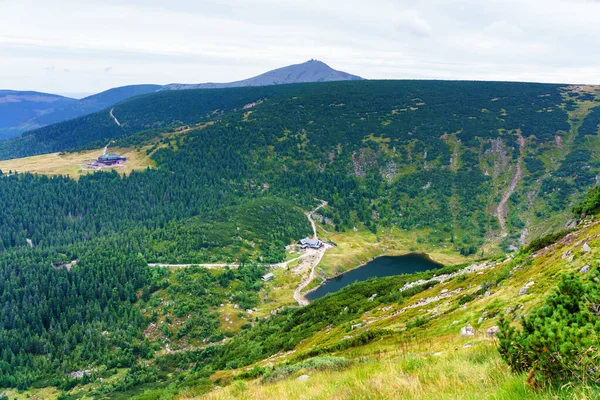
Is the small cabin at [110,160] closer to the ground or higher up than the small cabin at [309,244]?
higher up

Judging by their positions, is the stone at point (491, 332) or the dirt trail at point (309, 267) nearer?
the stone at point (491, 332)

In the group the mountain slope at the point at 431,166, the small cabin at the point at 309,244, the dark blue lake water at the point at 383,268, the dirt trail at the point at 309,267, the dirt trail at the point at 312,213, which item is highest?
the mountain slope at the point at 431,166

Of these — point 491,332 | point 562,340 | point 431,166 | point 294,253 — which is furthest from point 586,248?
point 431,166

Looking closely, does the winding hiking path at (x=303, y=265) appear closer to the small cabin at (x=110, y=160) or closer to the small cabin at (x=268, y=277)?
the small cabin at (x=268, y=277)

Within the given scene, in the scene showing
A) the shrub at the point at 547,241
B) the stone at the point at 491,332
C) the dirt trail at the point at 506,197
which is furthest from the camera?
the dirt trail at the point at 506,197

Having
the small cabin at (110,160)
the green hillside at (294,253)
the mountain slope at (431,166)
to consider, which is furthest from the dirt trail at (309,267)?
the small cabin at (110,160)

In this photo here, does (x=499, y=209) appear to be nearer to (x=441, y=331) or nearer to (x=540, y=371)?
(x=441, y=331)

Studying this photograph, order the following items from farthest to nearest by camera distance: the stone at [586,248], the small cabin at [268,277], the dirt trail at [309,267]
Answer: the small cabin at [268,277], the dirt trail at [309,267], the stone at [586,248]
